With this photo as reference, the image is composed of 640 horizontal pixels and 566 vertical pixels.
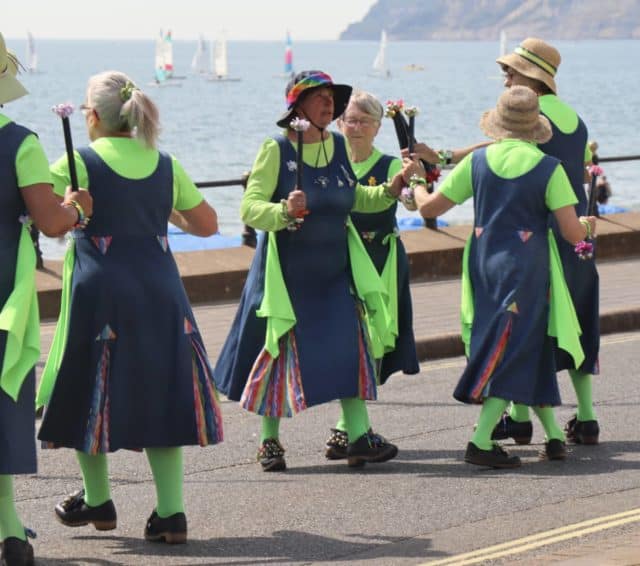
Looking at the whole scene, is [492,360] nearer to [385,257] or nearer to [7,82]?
[385,257]

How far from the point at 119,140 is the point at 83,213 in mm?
496

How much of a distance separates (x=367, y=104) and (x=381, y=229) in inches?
26.7

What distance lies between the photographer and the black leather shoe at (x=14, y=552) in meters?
6.71

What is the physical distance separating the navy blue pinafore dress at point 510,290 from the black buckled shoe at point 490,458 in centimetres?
Result: 25

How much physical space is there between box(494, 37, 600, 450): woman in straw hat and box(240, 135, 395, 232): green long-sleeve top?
1164mm

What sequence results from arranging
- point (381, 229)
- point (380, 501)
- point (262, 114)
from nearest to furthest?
point (380, 501) → point (381, 229) → point (262, 114)

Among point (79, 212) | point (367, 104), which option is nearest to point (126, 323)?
point (79, 212)

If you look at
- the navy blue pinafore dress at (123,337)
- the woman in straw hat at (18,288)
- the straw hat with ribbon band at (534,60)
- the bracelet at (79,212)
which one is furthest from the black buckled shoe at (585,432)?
the woman in straw hat at (18,288)

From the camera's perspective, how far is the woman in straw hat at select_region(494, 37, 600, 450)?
9.33m

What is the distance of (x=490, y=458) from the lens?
8719 mm

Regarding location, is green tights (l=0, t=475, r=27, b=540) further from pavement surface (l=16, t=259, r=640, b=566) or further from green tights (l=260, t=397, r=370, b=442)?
green tights (l=260, t=397, r=370, b=442)

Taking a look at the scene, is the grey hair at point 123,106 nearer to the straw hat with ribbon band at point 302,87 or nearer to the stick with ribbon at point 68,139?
the stick with ribbon at point 68,139

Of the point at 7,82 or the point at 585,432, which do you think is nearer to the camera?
the point at 7,82

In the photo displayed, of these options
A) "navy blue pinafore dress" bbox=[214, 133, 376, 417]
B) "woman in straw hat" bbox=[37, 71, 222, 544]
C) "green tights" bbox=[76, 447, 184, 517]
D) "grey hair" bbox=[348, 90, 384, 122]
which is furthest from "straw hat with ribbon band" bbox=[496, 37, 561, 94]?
"green tights" bbox=[76, 447, 184, 517]
